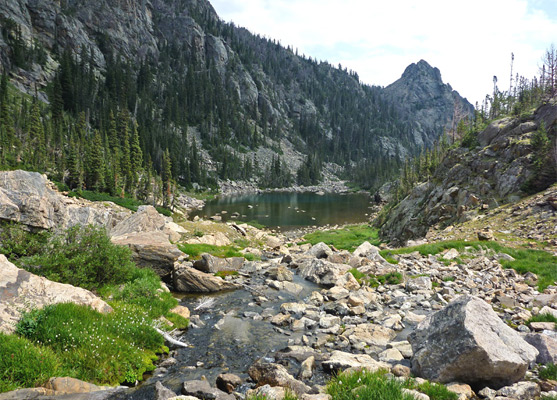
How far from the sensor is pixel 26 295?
30.0ft

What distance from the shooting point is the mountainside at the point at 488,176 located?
3034 centimetres

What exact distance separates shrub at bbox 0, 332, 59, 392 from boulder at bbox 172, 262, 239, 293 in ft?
32.8

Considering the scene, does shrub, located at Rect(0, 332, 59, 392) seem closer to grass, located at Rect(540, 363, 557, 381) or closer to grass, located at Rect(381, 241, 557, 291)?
grass, located at Rect(540, 363, 557, 381)

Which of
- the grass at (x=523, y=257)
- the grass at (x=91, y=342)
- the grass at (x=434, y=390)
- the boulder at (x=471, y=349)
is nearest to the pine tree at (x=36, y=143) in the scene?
the grass at (x=91, y=342)

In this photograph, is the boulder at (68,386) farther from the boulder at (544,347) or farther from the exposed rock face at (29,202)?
the boulder at (544,347)

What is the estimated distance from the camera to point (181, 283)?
1747 centimetres

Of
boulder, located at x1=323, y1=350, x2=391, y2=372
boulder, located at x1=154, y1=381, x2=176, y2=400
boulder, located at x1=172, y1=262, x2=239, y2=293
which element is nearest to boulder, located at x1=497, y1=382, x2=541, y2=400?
boulder, located at x1=323, y1=350, x2=391, y2=372

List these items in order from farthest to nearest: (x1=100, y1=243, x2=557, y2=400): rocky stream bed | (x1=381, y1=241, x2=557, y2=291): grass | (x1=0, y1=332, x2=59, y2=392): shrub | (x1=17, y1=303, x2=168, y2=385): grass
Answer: (x1=381, y1=241, x2=557, y2=291): grass
(x1=17, y1=303, x2=168, y2=385): grass
(x1=100, y1=243, x2=557, y2=400): rocky stream bed
(x1=0, y1=332, x2=59, y2=392): shrub

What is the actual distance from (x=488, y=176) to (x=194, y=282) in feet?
119

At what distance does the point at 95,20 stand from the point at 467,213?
705 feet

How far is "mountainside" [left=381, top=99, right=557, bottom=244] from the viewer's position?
99.6ft

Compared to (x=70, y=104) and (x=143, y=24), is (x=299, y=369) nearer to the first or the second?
(x=70, y=104)

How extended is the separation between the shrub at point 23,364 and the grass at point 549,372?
1178 cm

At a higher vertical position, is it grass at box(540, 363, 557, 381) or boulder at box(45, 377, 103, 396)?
grass at box(540, 363, 557, 381)
